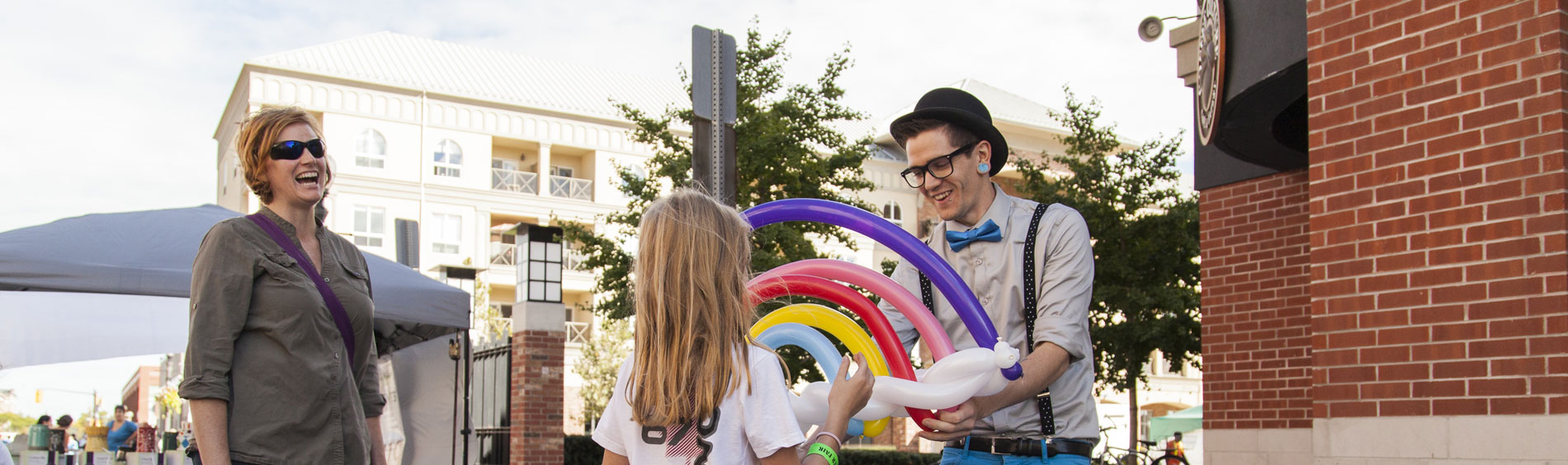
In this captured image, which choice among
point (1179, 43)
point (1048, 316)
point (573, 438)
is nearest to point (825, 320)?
point (1048, 316)

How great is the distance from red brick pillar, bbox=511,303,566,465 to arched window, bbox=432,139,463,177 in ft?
82.9

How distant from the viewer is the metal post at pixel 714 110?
6.07 metres

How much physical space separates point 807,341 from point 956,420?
0.59 m

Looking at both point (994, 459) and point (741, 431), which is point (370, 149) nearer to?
point (994, 459)

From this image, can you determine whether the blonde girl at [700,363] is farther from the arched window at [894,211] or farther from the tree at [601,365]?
the arched window at [894,211]

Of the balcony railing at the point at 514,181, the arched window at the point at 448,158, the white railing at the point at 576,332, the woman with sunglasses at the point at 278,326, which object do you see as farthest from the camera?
the balcony railing at the point at 514,181

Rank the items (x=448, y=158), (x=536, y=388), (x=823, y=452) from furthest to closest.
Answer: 1. (x=448, y=158)
2. (x=536, y=388)
3. (x=823, y=452)

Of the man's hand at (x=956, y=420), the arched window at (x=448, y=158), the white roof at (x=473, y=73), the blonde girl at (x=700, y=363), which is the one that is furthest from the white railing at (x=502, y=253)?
the blonde girl at (x=700, y=363)

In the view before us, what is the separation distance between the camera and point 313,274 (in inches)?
126

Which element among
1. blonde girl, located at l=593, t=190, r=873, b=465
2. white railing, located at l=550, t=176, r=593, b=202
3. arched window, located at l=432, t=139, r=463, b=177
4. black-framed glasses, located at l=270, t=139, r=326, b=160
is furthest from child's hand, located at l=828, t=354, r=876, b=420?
white railing, located at l=550, t=176, r=593, b=202

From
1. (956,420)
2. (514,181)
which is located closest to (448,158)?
(514,181)

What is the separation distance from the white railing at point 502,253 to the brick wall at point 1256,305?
3291 centimetres

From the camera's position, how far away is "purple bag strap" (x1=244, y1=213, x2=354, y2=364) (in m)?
3.16

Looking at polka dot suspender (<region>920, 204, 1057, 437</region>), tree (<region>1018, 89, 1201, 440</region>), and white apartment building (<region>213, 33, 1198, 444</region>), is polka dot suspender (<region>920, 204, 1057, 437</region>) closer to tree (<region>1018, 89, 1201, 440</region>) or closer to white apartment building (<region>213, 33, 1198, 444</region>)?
tree (<region>1018, 89, 1201, 440</region>)
